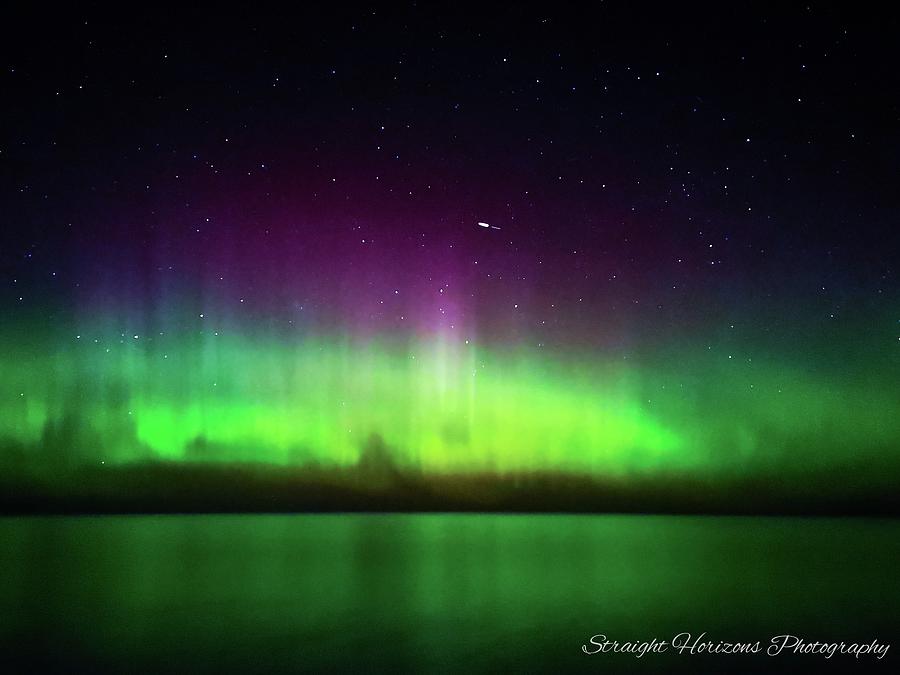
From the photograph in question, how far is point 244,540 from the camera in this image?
10484 millimetres

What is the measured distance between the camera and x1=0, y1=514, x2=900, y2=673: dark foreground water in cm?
356

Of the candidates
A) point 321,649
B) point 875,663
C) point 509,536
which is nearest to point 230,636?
point 321,649

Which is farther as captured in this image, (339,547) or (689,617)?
(339,547)

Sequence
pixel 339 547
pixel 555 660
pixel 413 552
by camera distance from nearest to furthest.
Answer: pixel 555 660 < pixel 413 552 < pixel 339 547

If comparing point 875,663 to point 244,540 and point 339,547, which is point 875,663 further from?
point 244,540

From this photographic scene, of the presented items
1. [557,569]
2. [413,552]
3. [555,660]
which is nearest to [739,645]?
[555,660]

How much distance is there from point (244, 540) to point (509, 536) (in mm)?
4641

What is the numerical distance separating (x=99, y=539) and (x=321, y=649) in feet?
29.1

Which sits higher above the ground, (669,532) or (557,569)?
(557,569)

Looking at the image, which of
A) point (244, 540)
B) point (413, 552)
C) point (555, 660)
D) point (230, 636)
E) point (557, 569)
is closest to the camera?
point (555, 660)

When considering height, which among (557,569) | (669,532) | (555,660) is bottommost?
(669,532)

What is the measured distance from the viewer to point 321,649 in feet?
12.2

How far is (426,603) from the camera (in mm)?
5094

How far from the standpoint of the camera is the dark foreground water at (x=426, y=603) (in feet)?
11.7
